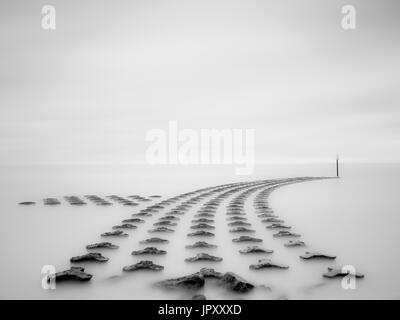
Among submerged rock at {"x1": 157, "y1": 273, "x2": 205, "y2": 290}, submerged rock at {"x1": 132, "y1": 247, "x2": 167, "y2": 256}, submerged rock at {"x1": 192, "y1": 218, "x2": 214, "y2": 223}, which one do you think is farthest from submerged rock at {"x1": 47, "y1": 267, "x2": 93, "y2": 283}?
submerged rock at {"x1": 192, "y1": 218, "x2": 214, "y2": 223}

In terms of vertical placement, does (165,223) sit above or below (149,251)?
below

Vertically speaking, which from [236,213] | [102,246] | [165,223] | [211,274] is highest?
[211,274]

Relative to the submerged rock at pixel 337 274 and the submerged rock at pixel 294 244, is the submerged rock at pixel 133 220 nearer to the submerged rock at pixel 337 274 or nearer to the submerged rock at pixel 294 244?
the submerged rock at pixel 294 244

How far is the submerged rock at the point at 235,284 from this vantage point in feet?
10.5

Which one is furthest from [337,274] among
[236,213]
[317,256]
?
[236,213]

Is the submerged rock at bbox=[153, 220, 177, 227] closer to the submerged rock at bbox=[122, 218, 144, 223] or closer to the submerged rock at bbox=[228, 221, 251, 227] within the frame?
the submerged rock at bbox=[122, 218, 144, 223]

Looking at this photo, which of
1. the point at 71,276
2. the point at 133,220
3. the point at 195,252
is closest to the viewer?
the point at 71,276

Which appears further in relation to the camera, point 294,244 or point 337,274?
point 294,244

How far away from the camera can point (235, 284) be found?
325 centimetres

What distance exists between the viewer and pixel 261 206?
913 centimetres

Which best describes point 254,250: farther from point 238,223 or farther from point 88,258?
point 88,258

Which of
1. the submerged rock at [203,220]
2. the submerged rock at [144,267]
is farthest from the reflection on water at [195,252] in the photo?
the submerged rock at [203,220]
